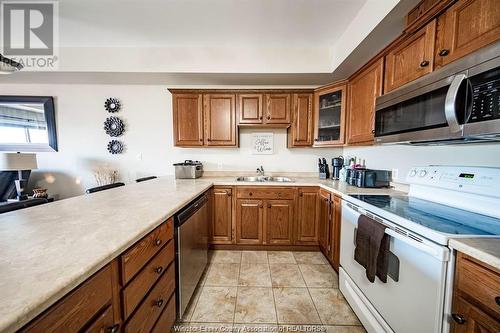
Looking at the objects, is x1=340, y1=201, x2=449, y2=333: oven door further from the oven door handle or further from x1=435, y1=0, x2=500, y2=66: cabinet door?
x1=435, y1=0, x2=500, y2=66: cabinet door

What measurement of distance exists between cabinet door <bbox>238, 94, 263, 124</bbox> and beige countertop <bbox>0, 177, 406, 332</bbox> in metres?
1.72

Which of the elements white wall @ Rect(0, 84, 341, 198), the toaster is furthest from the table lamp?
the toaster

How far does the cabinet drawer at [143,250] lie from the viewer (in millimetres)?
793

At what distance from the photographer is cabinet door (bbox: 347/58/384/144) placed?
1791 millimetres

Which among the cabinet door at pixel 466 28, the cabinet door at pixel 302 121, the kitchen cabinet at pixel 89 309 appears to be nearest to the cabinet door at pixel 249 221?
the cabinet door at pixel 302 121

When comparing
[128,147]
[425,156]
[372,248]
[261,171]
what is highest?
[128,147]

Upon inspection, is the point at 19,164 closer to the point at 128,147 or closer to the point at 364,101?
the point at 128,147

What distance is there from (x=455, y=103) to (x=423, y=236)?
664mm

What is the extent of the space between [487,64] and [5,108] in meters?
5.09

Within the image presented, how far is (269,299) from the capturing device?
5.47 feet

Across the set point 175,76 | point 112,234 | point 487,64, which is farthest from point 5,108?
point 487,64

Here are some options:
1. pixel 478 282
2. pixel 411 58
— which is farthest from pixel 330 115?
pixel 478 282

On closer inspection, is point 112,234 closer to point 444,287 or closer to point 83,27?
point 444,287

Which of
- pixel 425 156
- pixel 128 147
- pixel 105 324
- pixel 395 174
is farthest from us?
pixel 128 147
